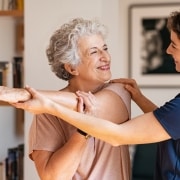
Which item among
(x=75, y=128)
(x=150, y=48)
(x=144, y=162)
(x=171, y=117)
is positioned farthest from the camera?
(x=150, y=48)

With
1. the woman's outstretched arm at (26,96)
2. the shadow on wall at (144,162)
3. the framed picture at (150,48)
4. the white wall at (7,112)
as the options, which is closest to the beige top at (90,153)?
the woman's outstretched arm at (26,96)

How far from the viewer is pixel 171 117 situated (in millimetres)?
1415

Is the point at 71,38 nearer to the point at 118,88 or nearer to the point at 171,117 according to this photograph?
the point at 118,88

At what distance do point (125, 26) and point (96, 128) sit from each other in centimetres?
271

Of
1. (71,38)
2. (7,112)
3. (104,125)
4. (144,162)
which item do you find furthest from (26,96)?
(144,162)

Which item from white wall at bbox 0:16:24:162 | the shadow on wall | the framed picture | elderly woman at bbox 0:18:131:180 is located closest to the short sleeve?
elderly woman at bbox 0:18:131:180

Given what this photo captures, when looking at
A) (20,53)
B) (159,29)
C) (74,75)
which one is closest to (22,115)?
(20,53)

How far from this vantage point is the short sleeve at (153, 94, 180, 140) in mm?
1414

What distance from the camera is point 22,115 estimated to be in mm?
2873

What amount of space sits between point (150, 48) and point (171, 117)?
264 cm

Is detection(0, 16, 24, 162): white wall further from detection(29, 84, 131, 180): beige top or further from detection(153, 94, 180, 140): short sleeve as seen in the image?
detection(153, 94, 180, 140): short sleeve

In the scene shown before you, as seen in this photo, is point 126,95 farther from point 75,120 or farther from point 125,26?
point 125,26

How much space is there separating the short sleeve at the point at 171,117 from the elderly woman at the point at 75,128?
0.29 metres

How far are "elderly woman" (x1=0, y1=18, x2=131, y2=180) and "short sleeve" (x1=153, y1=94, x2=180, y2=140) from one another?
29cm
